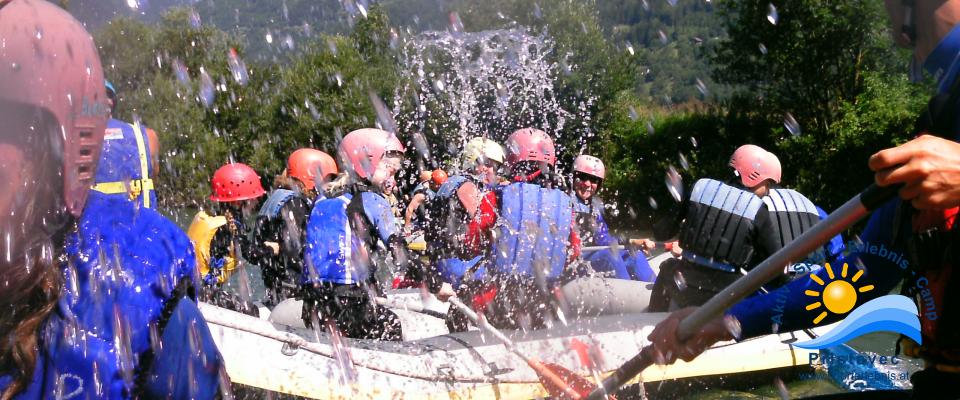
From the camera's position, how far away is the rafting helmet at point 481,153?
19.1 ft

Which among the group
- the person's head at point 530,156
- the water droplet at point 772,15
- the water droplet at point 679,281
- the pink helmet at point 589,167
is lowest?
the water droplet at point 679,281

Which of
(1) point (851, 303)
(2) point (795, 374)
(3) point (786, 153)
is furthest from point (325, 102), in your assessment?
(1) point (851, 303)

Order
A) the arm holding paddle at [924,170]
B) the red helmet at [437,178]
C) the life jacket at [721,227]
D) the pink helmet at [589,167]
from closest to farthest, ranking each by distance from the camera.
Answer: the arm holding paddle at [924,170] → the life jacket at [721,227] → the pink helmet at [589,167] → the red helmet at [437,178]

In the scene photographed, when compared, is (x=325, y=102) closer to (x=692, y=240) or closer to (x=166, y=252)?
(x=692, y=240)

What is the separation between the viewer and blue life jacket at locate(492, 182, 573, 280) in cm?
471

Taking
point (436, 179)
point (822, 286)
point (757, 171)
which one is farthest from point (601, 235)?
point (436, 179)

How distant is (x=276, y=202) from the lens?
5992 millimetres

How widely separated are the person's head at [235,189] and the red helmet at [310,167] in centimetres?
36

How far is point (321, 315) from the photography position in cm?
481

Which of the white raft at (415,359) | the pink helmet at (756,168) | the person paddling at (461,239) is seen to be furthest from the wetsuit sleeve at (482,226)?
the pink helmet at (756,168)

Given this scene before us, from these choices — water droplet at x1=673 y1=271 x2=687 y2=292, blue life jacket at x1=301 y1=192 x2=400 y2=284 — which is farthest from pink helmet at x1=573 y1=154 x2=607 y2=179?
blue life jacket at x1=301 y1=192 x2=400 y2=284

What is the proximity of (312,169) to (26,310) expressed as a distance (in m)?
5.28

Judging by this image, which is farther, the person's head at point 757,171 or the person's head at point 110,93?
the person's head at point 757,171

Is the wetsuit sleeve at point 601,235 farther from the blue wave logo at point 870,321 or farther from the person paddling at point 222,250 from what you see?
the person paddling at point 222,250
